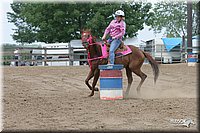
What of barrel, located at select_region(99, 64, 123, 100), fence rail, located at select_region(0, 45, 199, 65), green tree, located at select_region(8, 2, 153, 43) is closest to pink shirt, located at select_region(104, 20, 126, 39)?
barrel, located at select_region(99, 64, 123, 100)

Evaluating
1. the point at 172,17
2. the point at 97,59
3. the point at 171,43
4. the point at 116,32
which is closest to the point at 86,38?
the point at 97,59

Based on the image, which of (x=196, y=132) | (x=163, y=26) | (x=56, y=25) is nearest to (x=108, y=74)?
(x=196, y=132)

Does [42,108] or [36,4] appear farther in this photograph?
[36,4]

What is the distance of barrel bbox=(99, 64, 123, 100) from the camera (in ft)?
28.6

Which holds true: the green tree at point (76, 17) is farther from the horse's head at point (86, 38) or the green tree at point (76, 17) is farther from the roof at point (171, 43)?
the horse's head at point (86, 38)

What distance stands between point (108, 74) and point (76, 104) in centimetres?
117

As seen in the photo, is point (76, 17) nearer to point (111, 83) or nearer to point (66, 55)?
point (66, 55)

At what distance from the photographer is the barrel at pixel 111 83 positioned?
8.70m

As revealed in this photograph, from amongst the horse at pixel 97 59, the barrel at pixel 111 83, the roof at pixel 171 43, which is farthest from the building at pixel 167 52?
the barrel at pixel 111 83

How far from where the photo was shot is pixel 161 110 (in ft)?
23.1

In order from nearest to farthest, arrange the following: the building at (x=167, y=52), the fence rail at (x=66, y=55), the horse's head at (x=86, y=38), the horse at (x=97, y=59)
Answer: the horse's head at (x=86, y=38) < the horse at (x=97, y=59) < the fence rail at (x=66, y=55) < the building at (x=167, y=52)

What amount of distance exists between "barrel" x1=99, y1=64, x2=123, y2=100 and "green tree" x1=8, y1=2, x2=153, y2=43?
22465 mm

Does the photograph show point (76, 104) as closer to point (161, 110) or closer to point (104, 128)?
point (161, 110)

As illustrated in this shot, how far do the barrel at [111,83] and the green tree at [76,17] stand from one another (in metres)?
22.5
